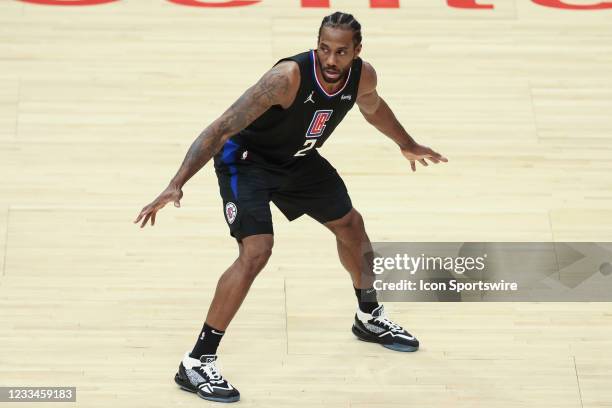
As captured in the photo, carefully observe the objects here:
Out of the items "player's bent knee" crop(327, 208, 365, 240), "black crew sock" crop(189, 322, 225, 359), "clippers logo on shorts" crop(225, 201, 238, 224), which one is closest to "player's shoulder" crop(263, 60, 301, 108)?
"clippers logo on shorts" crop(225, 201, 238, 224)

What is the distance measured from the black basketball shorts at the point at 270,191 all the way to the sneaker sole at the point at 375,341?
0.57 m

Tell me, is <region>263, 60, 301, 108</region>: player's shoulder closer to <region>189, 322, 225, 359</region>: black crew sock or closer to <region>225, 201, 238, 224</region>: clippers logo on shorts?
<region>225, 201, 238, 224</region>: clippers logo on shorts

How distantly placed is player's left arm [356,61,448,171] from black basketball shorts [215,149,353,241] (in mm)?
321

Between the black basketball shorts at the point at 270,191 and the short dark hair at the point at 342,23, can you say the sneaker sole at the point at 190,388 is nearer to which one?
the black basketball shorts at the point at 270,191

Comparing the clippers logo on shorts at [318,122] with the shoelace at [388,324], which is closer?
the clippers logo on shorts at [318,122]

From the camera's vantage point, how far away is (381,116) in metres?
5.36

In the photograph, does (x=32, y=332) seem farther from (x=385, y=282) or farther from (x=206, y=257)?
(x=385, y=282)

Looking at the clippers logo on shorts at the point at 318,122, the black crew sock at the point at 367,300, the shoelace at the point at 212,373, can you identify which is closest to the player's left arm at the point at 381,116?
the clippers logo on shorts at the point at 318,122

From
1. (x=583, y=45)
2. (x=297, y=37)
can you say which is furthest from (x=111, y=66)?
(x=583, y=45)

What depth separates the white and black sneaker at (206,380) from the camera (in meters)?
5.02

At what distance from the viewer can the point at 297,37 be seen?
7496 mm

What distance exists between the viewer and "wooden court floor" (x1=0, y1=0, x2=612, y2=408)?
Result: 207 inches

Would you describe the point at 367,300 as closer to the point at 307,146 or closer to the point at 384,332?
the point at 384,332

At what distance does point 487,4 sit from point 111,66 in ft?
8.15
